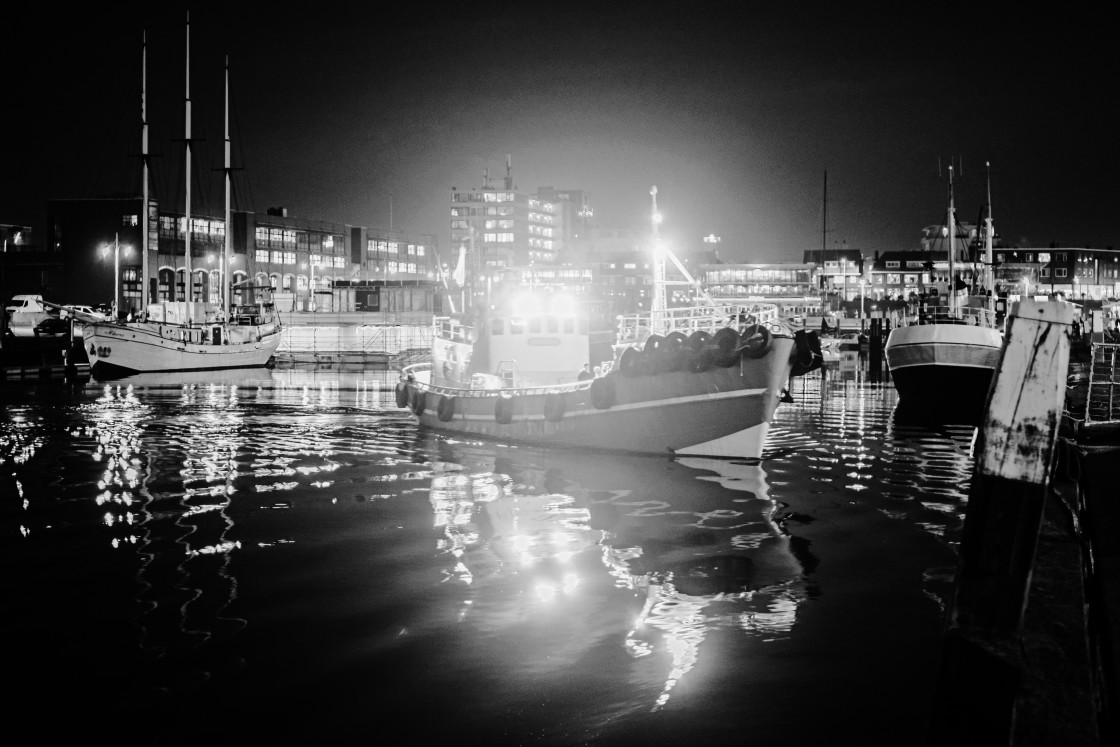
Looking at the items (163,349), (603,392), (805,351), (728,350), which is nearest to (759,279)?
(163,349)

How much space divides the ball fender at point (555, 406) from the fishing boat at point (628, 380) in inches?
0.9

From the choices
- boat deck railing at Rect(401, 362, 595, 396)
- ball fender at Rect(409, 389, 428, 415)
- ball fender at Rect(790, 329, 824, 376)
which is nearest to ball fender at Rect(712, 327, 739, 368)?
ball fender at Rect(790, 329, 824, 376)

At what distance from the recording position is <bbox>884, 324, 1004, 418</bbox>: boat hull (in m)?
30.5

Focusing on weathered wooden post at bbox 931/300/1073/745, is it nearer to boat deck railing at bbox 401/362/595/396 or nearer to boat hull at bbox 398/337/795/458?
boat hull at bbox 398/337/795/458

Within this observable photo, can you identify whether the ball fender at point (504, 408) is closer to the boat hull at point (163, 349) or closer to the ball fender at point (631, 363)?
the ball fender at point (631, 363)

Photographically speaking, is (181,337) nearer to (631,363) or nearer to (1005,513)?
(631,363)

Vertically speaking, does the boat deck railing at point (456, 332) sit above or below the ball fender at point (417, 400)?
above

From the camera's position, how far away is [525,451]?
2133 cm

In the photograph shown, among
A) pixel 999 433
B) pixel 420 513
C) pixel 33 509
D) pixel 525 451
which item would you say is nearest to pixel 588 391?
pixel 525 451

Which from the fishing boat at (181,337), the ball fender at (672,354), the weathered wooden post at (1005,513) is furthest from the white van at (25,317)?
the weathered wooden post at (1005,513)

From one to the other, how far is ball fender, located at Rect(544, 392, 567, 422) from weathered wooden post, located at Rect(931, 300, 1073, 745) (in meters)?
16.9

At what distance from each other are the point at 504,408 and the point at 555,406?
1.82m

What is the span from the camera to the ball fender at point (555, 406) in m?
20.7

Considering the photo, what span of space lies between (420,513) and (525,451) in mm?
7385
